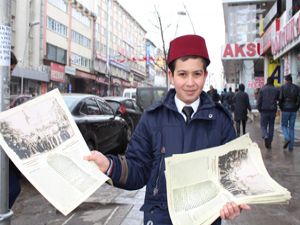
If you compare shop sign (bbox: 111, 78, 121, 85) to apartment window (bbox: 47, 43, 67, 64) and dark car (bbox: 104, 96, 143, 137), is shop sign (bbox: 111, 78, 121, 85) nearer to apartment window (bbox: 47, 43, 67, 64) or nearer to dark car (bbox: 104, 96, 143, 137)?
apartment window (bbox: 47, 43, 67, 64)

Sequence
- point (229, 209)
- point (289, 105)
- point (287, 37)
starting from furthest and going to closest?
point (287, 37) → point (289, 105) → point (229, 209)

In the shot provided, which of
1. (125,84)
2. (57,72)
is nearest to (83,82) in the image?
(57,72)

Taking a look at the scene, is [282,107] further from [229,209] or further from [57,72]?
[57,72]

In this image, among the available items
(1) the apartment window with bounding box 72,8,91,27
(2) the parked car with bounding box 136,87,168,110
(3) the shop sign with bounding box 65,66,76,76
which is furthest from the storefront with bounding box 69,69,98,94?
(2) the parked car with bounding box 136,87,168,110

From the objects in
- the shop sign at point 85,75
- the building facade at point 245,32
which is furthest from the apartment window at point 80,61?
the building facade at point 245,32

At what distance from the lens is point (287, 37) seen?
14.7 metres

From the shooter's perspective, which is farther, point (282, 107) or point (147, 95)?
point (147, 95)

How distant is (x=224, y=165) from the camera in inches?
71.5

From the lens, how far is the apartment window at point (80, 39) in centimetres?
5275

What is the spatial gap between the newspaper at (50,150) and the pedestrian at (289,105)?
8759mm

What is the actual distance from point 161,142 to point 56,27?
153 ft

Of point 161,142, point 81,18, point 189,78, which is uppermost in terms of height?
point 81,18

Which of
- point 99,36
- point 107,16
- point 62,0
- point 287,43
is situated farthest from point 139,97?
point 107,16

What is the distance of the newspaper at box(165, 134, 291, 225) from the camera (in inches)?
64.7
